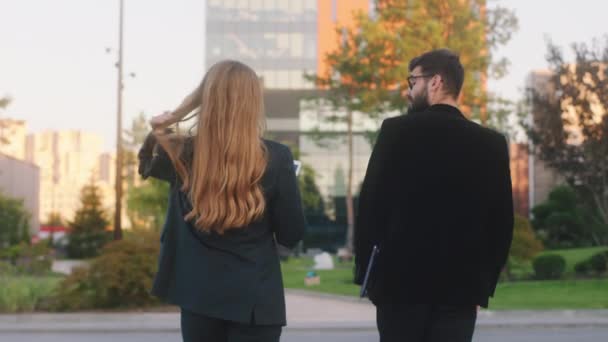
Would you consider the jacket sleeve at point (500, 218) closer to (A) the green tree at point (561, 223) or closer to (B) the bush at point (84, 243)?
(A) the green tree at point (561, 223)

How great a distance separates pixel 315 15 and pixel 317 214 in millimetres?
15889

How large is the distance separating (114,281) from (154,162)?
40.3ft

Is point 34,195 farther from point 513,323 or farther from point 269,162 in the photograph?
point 269,162

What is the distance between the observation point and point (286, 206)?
3.45 metres

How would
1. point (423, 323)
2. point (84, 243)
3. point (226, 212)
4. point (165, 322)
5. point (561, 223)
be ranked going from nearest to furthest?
point (226, 212), point (423, 323), point (165, 322), point (561, 223), point (84, 243)

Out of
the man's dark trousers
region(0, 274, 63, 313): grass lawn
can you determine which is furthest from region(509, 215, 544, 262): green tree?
the man's dark trousers

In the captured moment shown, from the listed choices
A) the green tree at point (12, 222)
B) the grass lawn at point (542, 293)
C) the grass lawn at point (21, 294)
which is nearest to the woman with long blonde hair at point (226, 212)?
the grass lawn at point (21, 294)

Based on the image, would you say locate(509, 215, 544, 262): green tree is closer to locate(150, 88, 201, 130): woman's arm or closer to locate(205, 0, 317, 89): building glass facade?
locate(150, 88, 201, 130): woman's arm

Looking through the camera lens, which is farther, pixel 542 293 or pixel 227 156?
pixel 542 293

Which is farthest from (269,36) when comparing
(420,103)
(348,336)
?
(420,103)

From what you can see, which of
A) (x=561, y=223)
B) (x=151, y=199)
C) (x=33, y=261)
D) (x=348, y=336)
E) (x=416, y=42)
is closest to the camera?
(x=348, y=336)

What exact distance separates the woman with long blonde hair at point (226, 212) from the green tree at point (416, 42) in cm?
3180

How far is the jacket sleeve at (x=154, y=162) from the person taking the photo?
3465mm

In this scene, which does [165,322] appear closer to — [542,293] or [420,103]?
[542,293]
